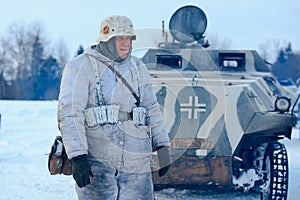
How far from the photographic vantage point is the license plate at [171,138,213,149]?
21.4 feet

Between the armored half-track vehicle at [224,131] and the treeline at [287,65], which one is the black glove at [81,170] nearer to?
the armored half-track vehicle at [224,131]

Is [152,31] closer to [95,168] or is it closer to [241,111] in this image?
[241,111]

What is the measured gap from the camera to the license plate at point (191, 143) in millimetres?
6531

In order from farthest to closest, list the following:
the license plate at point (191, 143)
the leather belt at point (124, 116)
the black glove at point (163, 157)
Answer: the license plate at point (191, 143), the black glove at point (163, 157), the leather belt at point (124, 116)

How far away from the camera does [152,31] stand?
614cm

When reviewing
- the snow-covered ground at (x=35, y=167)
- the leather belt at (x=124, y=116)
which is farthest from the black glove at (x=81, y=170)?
the snow-covered ground at (x=35, y=167)

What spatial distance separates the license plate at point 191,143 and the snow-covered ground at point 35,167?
1087 millimetres

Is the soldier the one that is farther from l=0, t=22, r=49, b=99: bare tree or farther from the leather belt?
l=0, t=22, r=49, b=99: bare tree

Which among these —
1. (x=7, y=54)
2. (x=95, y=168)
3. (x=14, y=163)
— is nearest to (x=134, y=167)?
(x=95, y=168)

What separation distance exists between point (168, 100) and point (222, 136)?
0.73 meters

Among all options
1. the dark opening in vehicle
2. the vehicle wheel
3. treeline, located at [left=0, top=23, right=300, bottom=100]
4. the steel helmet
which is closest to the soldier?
the steel helmet

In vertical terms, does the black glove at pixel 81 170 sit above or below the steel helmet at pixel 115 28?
below

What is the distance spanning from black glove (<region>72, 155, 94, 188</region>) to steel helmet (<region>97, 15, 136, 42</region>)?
91 cm

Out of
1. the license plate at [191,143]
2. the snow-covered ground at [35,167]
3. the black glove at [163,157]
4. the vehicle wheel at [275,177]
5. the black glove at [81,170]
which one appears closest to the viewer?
the black glove at [81,170]
